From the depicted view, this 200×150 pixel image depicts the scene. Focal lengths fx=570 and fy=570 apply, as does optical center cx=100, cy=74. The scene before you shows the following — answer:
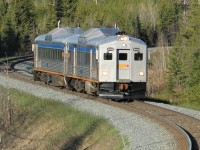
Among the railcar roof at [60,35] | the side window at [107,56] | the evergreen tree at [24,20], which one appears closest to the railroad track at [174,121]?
the side window at [107,56]

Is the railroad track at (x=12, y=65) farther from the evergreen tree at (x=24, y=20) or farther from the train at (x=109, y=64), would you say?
the evergreen tree at (x=24, y=20)

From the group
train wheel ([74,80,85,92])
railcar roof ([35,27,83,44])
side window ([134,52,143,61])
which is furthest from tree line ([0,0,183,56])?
side window ([134,52,143,61])

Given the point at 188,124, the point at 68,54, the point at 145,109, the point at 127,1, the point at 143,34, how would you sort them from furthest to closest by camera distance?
the point at 127,1 < the point at 143,34 < the point at 68,54 < the point at 145,109 < the point at 188,124

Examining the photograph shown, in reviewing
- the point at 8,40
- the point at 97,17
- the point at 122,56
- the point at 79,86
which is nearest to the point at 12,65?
the point at 79,86

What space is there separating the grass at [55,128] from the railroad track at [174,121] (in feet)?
5.08

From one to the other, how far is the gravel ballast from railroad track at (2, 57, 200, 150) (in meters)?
0.23

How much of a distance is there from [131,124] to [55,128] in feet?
13.9

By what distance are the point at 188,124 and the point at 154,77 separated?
31.9 meters

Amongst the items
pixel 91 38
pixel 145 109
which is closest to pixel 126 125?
pixel 145 109

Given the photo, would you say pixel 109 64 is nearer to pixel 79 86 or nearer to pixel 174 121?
pixel 79 86

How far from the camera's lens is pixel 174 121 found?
18.3 meters

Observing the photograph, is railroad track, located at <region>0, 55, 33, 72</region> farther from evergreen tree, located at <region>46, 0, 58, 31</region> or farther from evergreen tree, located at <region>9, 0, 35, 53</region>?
evergreen tree, located at <region>46, 0, 58, 31</region>

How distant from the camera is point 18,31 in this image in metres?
75.9

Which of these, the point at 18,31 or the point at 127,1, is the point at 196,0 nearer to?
the point at 18,31
